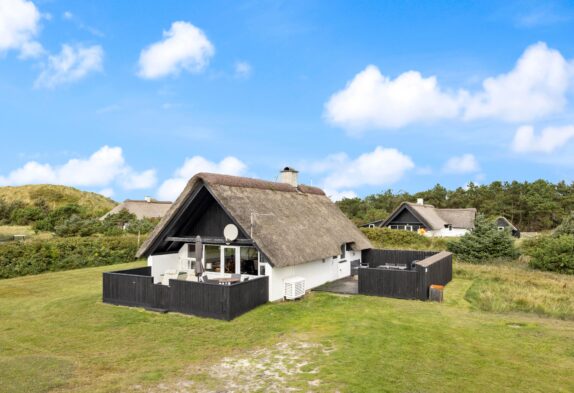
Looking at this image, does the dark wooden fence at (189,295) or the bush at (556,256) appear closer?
the dark wooden fence at (189,295)

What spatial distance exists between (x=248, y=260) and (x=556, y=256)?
19.9 m

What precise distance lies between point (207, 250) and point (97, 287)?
618cm

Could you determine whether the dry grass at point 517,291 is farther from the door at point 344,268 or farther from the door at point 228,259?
the door at point 228,259

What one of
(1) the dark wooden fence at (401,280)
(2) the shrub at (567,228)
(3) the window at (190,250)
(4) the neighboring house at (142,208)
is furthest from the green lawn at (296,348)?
(4) the neighboring house at (142,208)

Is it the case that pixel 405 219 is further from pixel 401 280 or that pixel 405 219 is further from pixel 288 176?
pixel 401 280

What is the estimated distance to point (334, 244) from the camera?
18344 mm

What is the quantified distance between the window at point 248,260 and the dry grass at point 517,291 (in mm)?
8444

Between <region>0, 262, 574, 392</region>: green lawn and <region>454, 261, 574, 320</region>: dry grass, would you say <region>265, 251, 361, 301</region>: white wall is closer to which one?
<region>0, 262, 574, 392</region>: green lawn

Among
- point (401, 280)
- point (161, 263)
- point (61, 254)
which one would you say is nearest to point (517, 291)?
point (401, 280)

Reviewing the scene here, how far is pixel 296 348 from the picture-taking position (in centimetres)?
953

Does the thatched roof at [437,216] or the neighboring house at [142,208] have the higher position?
the neighboring house at [142,208]

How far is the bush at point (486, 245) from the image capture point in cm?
2686

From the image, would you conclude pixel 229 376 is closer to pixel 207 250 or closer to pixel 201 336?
pixel 201 336

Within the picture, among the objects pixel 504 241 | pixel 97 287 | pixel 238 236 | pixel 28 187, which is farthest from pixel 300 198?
pixel 28 187
